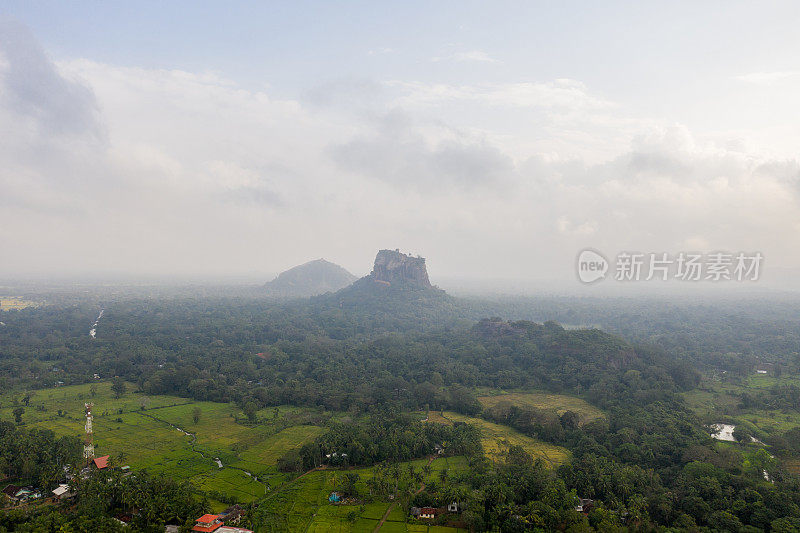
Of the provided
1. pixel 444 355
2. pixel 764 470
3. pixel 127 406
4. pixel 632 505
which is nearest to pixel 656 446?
pixel 764 470

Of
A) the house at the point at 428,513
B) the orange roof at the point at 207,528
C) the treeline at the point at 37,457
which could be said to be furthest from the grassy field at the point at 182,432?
the house at the point at 428,513

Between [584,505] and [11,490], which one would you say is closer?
[584,505]

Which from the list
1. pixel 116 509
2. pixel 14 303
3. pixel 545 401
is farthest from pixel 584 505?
pixel 14 303

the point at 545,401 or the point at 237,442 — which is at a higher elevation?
the point at 545,401

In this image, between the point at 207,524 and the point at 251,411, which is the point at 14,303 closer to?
the point at 251,411

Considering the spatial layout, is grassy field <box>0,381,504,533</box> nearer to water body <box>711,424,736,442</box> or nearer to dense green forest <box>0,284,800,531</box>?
dense green forest <box>0,284,800,531</box>

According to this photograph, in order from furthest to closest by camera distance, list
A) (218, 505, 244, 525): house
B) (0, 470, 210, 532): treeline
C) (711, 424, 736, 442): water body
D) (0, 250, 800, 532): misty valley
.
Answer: (711, 424, 736, 442): water body < (0, 250, 800, 532): misty valley < (218, 505, 244, 525): house < (0, 470, 210, 532): treeline

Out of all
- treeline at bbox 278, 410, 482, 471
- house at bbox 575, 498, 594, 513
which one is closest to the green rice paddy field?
treeline at bbox 278, 410, 482, 471
